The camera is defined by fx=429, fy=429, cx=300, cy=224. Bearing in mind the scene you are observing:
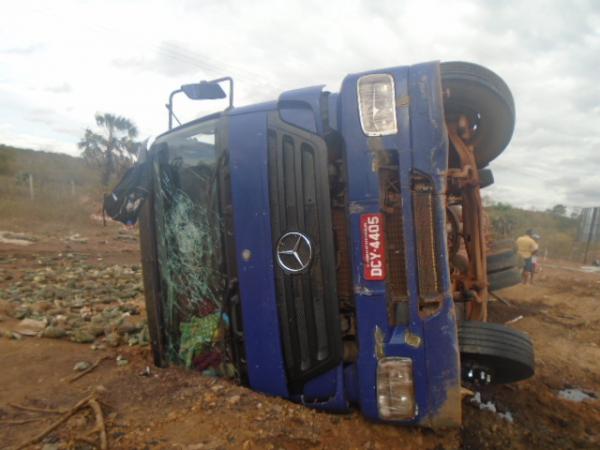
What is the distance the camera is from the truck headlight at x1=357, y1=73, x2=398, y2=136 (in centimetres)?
208

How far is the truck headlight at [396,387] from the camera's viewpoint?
2.03 metres

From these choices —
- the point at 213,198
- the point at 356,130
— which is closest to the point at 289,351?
the point at 213,198

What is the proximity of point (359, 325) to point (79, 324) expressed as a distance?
11.2ft

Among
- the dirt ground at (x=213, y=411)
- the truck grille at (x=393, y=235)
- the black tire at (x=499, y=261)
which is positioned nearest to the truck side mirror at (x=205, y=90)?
the truck grille at (x=393, y=235)

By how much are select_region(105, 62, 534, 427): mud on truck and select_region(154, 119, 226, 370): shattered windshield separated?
12 millimetres

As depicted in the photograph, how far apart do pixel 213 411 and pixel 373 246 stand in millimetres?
1241

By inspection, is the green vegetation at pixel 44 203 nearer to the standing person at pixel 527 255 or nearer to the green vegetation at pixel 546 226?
the standing person at pixel 527 255

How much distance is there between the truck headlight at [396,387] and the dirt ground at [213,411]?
0.64ft

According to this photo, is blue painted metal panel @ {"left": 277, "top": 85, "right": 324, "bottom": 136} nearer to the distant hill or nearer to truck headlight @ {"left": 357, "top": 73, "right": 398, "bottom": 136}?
truck headlight @ {"left": 357, "top": 73, "right": 398, "bottom": 136}

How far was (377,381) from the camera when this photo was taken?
2.07 meters

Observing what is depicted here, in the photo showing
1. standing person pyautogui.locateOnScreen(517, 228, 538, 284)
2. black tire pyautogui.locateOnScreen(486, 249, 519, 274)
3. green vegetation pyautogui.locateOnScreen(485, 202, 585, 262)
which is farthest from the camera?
green vegetation pyautogui.locateOnScreen(485, 202, 585, 262)

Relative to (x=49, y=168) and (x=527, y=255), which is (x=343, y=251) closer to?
(x=527, y=255)

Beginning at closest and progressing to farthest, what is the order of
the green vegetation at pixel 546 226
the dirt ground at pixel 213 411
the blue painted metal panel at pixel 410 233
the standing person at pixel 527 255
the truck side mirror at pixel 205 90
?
1. the blue painted metal panel at pixel 410 233
2. the dirt ground at pixel 213 411
3. the truck side mirror at pixel 205 90
4. the standing person at pixel 527 255
5. the green vegetation at pixel 546 226

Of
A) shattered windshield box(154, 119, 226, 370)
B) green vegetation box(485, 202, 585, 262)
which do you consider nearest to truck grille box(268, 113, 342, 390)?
shattered windshield box(154, 119, 226, 370)
